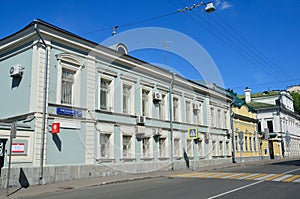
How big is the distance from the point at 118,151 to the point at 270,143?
35267 millimetres

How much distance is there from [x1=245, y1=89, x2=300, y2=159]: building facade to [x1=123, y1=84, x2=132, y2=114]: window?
105ft

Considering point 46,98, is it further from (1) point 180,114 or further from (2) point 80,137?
(1) point 180,114

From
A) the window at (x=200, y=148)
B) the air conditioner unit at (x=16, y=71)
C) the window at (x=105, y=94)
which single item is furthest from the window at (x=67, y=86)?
the window at (x=200, y=148)

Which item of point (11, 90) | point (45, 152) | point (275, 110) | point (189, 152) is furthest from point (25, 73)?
point (275, 110)

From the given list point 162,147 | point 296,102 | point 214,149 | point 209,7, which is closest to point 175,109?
point 162,147

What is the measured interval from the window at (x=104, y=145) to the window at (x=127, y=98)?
2.59 metres

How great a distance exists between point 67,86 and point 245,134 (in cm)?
2699

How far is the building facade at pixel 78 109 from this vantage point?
1459 centimetres

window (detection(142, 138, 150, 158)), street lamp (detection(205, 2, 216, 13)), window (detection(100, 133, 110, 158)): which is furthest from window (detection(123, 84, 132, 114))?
street lamp (detection(205, 2, 216, 13))

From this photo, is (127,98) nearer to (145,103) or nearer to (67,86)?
(145,103)

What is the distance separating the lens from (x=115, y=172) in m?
18.3

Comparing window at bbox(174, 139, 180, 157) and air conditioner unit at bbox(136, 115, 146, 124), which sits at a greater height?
air conditioner unit at bbox(136, 115, 146, 124)

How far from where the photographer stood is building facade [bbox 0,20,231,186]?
14.6 metres

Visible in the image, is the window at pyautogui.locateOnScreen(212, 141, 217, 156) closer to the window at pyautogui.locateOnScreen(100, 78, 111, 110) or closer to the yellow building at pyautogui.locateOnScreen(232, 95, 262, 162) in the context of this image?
the yellow building at pyautogui.locateOnScreen(232, 95, 262, 162)
